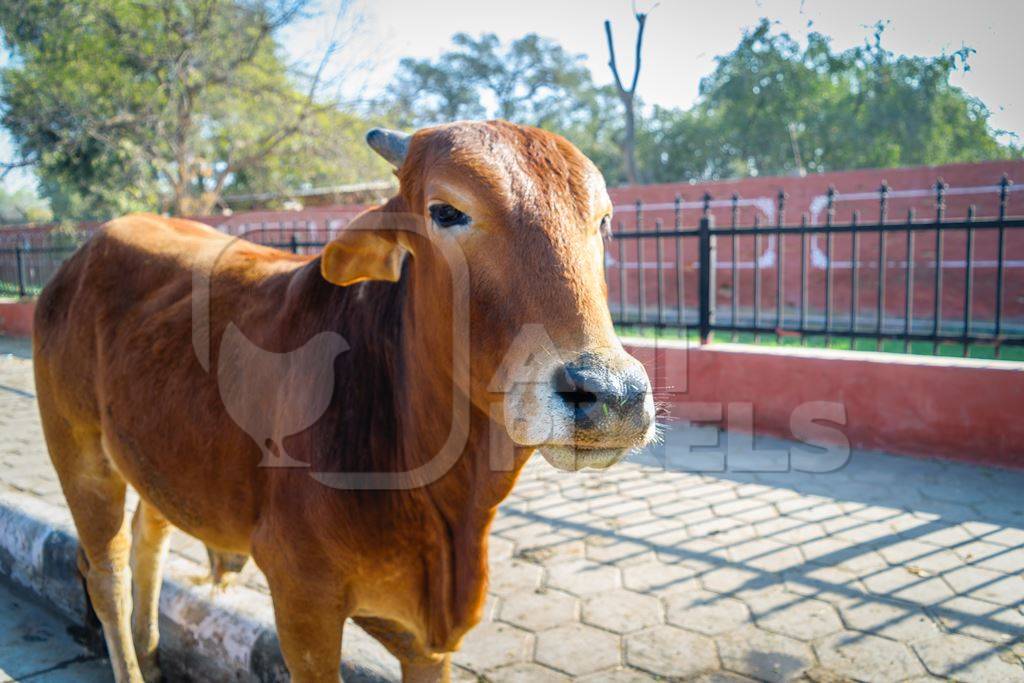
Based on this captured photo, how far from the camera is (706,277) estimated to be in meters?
6.54

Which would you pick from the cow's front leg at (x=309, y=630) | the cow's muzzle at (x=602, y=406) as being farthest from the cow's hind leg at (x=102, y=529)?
the cow's muzzle at (x=602, y=406)

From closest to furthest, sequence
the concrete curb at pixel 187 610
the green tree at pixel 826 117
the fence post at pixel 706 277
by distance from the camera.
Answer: the concrete curb at pixel 187 610, the fence post at pixel 706 277, the green tree at pixel 826 117

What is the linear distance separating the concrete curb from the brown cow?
37 cm

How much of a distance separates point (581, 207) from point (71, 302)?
230cm

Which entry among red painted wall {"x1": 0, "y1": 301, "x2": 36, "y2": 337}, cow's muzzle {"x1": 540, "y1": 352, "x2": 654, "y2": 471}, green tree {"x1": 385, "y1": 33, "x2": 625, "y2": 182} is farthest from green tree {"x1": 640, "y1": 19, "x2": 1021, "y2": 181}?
cow's muzzle {"x1": 540, "y1": 352, "x2": 654, "y2": 471}

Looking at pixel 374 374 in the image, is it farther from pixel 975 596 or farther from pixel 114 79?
pixel 114 79

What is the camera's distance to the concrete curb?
2506 millimetres

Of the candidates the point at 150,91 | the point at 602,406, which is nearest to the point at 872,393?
the point at 602,406

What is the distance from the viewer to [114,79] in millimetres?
17641

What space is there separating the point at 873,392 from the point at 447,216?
185 inches

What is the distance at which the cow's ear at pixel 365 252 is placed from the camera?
2.05 metres

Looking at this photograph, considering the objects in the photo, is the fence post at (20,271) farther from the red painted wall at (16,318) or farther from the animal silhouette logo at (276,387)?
the animal silhouette logo at (276,387)

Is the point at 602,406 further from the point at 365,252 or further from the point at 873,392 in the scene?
the point at 873,392

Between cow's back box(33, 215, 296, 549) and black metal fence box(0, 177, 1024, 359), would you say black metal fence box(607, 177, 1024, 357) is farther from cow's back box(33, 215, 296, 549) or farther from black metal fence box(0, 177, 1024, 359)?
cow's back box(33, 215, 296, 549)
